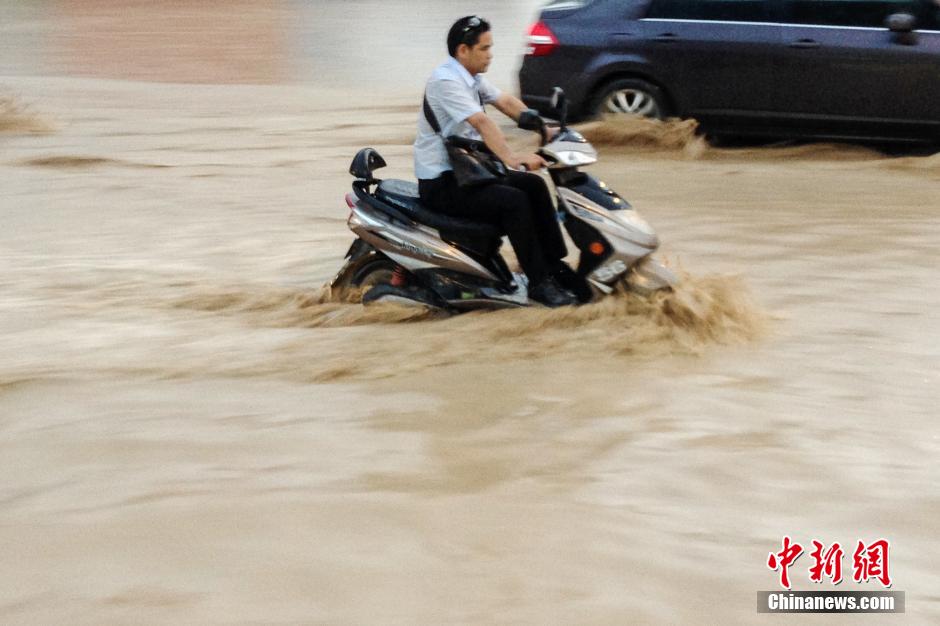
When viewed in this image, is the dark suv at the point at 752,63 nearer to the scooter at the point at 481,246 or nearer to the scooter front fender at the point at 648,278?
the scooter at the point at 481,246

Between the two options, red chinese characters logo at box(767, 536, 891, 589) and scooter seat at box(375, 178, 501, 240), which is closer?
red chinese characters logo at box(767, 536, 891, 589)

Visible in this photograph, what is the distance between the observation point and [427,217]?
640 cm

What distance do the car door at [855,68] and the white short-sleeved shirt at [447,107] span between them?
15.7 ft

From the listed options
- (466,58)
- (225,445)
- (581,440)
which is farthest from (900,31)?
(225,445)

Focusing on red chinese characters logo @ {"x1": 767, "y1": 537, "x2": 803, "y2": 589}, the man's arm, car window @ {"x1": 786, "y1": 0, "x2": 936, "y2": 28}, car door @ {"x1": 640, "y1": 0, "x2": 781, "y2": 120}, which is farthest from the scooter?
car window @ {"x1": 786, "y1": 0, "x2": 936, "y2": 28}

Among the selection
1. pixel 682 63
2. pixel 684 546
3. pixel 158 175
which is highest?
pixel 682 63

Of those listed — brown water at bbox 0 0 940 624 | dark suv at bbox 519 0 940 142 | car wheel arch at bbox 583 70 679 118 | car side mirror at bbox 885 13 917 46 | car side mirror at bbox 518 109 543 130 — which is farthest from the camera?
car wheel arch at bbox 583 70 679 118

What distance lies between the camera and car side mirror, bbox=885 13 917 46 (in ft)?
33.3

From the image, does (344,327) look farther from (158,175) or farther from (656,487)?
(158,175)

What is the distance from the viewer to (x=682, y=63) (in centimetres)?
1065

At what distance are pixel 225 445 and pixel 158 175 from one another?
6.30m

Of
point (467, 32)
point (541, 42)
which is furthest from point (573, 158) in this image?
point (541, 42)

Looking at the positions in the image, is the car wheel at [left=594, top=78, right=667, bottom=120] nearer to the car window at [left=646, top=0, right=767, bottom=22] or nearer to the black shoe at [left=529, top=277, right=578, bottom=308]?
the car window at [left=646, top=0, right=767, bottom=22]

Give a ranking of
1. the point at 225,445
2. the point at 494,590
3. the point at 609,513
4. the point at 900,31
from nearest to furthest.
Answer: the point at 494,590 < the point at 609,513 < the point at 225,445 < the point at 900,31
